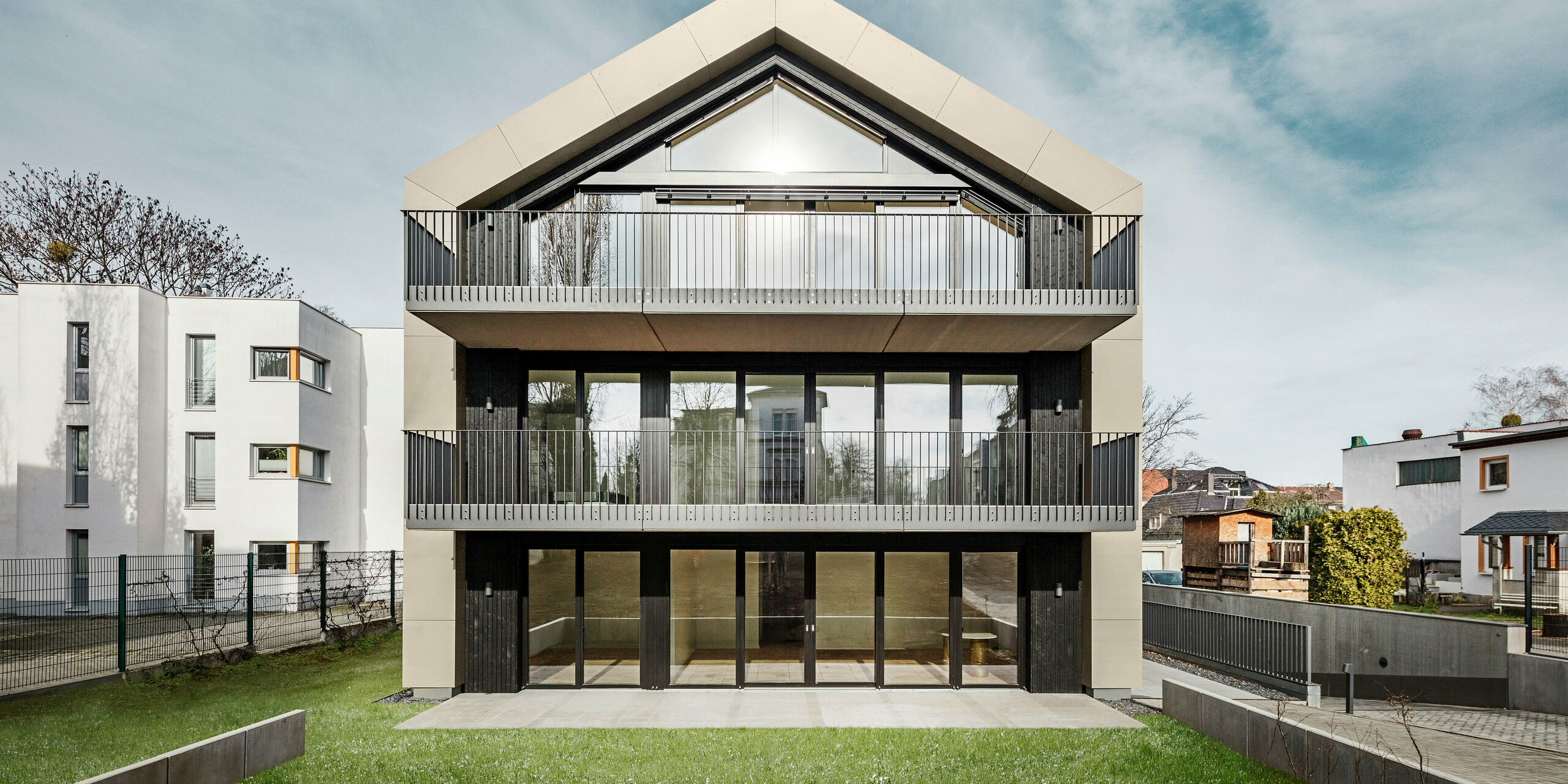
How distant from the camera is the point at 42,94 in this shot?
2017 centimetres

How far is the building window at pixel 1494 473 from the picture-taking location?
78.7ft

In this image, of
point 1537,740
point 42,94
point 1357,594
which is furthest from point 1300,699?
point 42,94

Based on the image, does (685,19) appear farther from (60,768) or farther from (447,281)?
(60,768)

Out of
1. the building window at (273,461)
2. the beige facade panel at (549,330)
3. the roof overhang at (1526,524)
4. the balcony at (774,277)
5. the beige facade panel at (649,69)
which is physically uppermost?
the beige facade panel at (649,69)

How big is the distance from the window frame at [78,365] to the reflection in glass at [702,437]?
18185mm

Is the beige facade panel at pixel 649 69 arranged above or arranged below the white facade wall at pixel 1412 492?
above

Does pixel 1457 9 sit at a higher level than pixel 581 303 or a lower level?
higher

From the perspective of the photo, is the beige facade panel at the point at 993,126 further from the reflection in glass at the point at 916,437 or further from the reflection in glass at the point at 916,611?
the reflection in glass at the point at 916,611

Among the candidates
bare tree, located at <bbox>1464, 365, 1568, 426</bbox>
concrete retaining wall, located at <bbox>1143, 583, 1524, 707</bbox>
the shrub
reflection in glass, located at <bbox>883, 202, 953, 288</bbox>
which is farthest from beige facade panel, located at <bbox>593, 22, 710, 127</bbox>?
bare tree, located at <bbox>1464, 365, 1568, 426</bbox>

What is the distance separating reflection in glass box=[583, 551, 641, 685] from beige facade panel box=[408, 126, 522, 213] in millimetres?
5394

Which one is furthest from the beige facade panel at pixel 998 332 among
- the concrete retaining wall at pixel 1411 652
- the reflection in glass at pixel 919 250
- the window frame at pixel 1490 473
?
the window frame at pixel 1490 473

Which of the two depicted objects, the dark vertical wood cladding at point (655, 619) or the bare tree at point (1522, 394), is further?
the bare tree at point (1522, 394)

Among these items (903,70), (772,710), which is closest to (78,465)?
(772,710)

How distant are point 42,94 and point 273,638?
15.4 m
